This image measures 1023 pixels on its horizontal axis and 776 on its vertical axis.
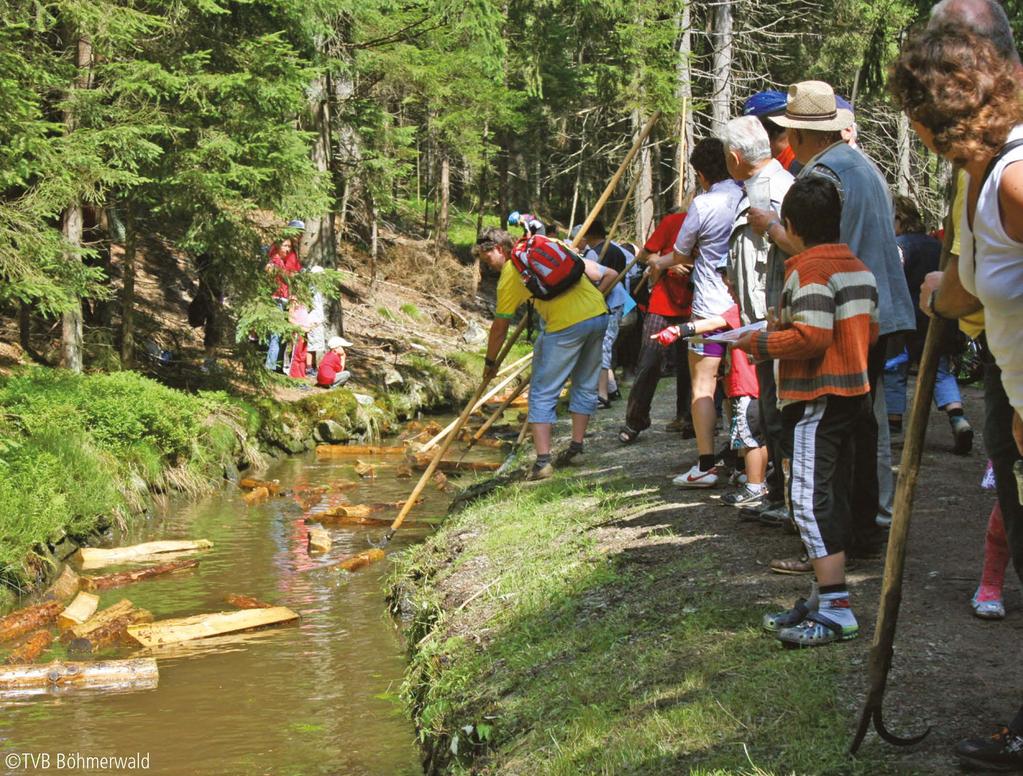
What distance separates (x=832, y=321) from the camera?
4.64 m

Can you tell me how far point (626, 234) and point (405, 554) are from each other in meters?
17.0

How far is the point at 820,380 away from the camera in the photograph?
181 inches

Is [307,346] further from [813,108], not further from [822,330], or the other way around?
[822,330]

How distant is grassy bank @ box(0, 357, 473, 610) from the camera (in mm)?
8492

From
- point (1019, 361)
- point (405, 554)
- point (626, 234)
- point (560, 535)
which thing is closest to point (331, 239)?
point (626, 234)

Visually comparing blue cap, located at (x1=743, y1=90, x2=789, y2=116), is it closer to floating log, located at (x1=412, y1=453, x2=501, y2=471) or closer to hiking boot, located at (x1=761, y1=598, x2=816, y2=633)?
hiking boot, located at (x1=761, y1=598, x2=816, y2=633)

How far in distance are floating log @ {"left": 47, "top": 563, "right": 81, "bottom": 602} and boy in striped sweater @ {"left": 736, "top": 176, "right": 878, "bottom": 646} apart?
212 inches

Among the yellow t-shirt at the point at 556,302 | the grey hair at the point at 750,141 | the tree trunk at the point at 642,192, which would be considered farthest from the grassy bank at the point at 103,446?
the tree trunk at the point at 642,192

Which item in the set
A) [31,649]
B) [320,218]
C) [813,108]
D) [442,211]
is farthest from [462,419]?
[442,211]

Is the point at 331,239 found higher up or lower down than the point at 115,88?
lower down

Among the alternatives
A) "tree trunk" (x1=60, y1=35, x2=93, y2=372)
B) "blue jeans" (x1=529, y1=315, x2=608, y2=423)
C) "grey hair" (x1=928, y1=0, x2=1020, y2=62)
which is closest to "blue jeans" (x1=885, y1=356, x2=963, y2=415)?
"blue jeans" (x1=529, y1=315, x2=608, y2=423)

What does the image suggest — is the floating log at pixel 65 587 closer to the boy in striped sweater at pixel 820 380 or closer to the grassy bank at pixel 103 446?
the grassy bank at pixel 103 446

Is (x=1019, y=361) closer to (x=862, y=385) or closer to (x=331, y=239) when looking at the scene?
(x=862, y=385)

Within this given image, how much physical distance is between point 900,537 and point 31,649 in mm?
5386
